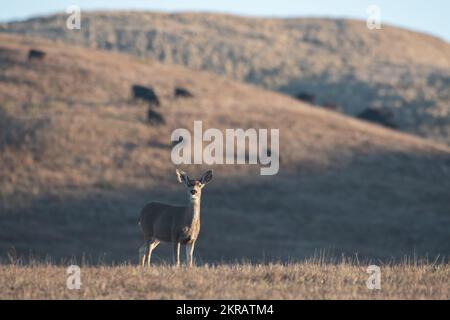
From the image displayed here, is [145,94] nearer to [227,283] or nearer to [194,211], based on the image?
[194,211]

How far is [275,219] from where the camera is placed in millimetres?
37812

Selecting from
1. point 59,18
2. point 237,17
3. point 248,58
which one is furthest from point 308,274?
Result: point 237,17

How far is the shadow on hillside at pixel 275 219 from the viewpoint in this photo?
3316 cm

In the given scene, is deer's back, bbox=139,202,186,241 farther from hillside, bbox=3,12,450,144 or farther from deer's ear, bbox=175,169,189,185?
hillside, bbox=3,12,450,144

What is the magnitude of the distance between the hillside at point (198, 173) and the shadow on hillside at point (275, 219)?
79 millimetres

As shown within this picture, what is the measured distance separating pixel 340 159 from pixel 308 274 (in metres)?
32.5

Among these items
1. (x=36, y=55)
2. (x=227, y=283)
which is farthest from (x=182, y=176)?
(x=36, y=55)

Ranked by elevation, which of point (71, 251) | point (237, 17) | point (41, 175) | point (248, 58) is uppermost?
point (237, 17)

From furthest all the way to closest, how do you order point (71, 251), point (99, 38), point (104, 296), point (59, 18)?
point (59, 18) < point (99, 38) < point (71, 251) < point (104, 296)

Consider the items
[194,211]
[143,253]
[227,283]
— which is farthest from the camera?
[143,253]

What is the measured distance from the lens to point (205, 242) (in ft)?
112

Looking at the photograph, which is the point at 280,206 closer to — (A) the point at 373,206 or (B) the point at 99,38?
(A) the point at 373,206

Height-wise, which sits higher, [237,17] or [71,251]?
[237,17]

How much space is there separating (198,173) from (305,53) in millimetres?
58866
